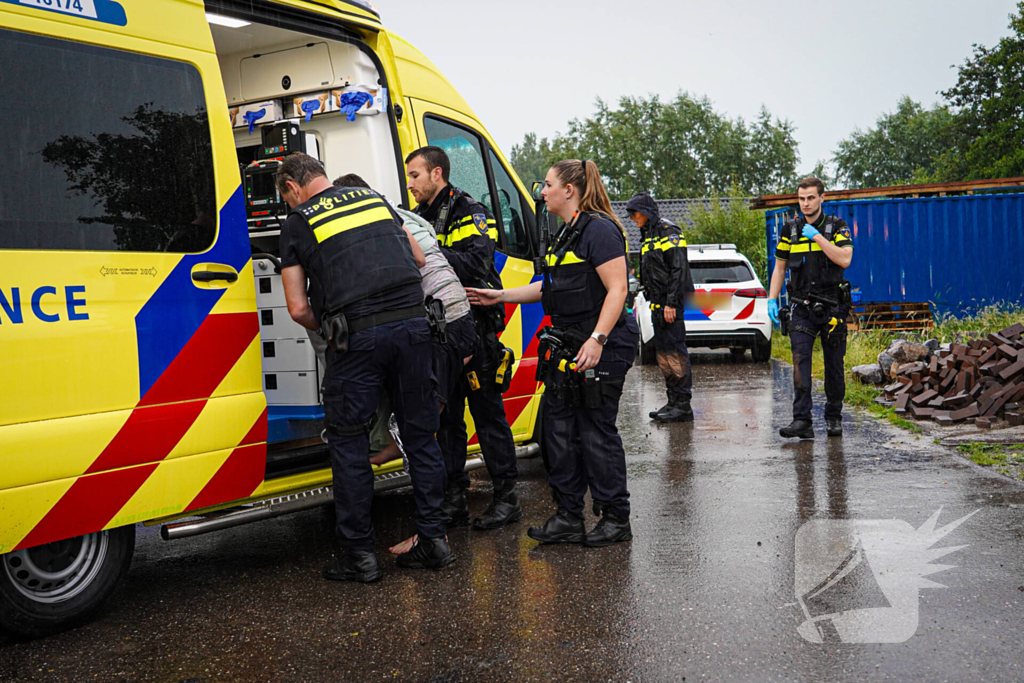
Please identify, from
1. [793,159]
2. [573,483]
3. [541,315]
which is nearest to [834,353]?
[541,315]

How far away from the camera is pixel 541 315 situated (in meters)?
6.07

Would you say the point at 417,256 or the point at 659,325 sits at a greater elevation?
the point at 417,256

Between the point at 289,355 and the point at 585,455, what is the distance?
1.84 metres

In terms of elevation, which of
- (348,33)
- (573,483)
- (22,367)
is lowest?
(573,483)

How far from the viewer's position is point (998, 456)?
6.37 m

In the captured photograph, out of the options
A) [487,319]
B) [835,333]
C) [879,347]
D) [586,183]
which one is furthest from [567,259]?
[879,347]

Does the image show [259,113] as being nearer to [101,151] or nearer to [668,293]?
[101,151]

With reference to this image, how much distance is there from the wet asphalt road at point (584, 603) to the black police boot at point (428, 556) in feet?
0.23

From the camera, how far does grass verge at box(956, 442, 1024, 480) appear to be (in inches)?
235

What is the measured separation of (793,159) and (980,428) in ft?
203

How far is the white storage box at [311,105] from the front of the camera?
5.23 m

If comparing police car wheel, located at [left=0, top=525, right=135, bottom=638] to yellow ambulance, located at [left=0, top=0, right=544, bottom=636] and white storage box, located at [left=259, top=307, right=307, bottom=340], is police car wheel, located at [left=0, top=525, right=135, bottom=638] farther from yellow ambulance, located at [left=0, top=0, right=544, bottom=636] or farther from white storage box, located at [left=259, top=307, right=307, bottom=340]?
white storage box, located at [left=259, top=307, right=307, bottom=340]

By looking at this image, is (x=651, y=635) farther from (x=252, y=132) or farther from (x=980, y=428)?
(x=980, y=428)

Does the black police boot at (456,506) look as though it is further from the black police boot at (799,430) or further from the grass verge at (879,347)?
the grass verge at (879,347)
